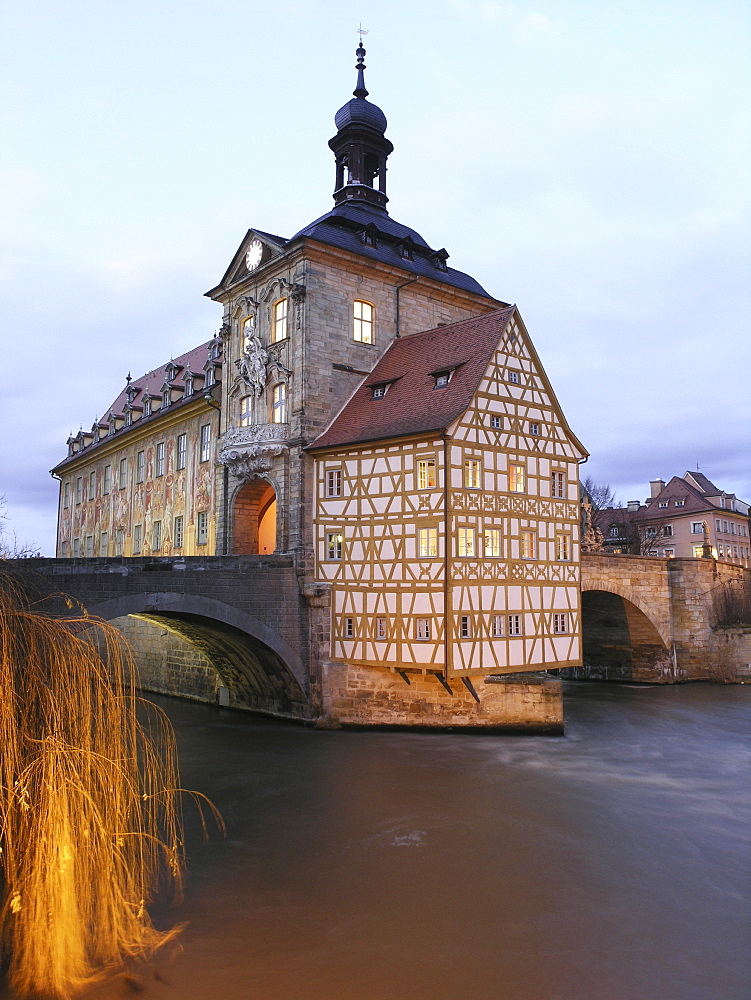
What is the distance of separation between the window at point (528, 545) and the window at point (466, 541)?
5.65 ft

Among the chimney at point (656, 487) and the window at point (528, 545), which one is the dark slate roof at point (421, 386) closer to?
the window at point (528, 545)

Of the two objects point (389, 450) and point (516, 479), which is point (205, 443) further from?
point (516, 479)

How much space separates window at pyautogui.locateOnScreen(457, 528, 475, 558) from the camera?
60.7ft

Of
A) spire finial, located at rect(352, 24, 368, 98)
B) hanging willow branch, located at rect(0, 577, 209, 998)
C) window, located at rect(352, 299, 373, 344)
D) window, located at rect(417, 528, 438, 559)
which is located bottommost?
hanging willow branch, located at rect(0, 577, 209, 998)

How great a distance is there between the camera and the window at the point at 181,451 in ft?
94.7

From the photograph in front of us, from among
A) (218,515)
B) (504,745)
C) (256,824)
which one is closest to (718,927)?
(256,824)

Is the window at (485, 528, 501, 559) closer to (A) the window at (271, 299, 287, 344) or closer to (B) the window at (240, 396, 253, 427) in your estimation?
(B) the window at (240, 396, 253, 427)

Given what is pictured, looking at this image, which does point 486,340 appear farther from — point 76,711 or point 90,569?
point 76,711

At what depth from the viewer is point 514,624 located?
19375 millimetres

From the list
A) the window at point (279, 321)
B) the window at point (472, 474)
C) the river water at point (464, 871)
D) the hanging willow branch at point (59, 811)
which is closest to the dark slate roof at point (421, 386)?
the window at point (472, 474)

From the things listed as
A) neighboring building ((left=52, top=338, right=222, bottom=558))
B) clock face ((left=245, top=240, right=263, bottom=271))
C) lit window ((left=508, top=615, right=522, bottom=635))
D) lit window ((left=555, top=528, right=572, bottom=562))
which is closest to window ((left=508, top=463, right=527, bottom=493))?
lit window ((left=555, top=528, right=572, bottom=562))

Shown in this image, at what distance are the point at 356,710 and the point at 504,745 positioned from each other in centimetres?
387

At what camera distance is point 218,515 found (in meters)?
24.9

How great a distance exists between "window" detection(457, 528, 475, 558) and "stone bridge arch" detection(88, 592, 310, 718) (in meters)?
5.21
